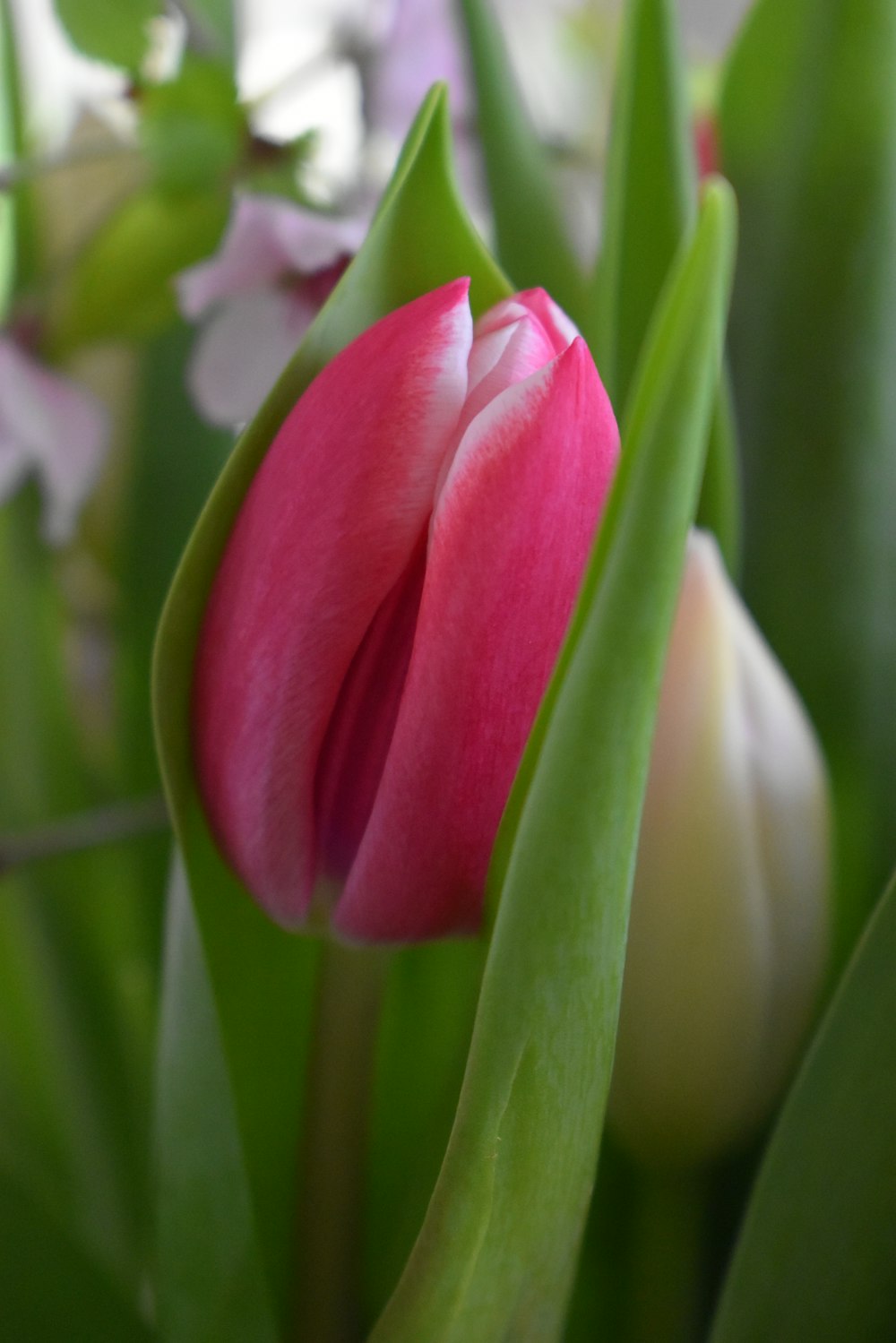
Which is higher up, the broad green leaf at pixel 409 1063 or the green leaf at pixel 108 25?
the green leaf at pixel 108 25

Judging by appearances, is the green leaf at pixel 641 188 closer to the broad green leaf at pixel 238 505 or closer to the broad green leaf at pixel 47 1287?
the broad green leaf at pixel 238 505

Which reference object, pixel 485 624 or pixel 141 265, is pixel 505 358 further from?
pixel 141 265

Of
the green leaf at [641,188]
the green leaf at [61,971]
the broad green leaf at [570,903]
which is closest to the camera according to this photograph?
the broad green leaf at [570,903]

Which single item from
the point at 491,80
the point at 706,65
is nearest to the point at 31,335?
the point at 491,80

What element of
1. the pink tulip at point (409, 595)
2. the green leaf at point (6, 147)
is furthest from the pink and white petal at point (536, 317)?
the green leaf at point (6, 147)

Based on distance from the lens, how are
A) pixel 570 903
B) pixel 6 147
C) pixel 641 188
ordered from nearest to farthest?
1. pixel 570 903
2. pixel 641 188
3. pixel 6 147

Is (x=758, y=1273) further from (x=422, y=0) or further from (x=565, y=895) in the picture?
(x=422, y=0)

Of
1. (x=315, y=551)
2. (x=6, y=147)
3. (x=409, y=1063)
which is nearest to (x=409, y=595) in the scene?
(x=315, y=551)
